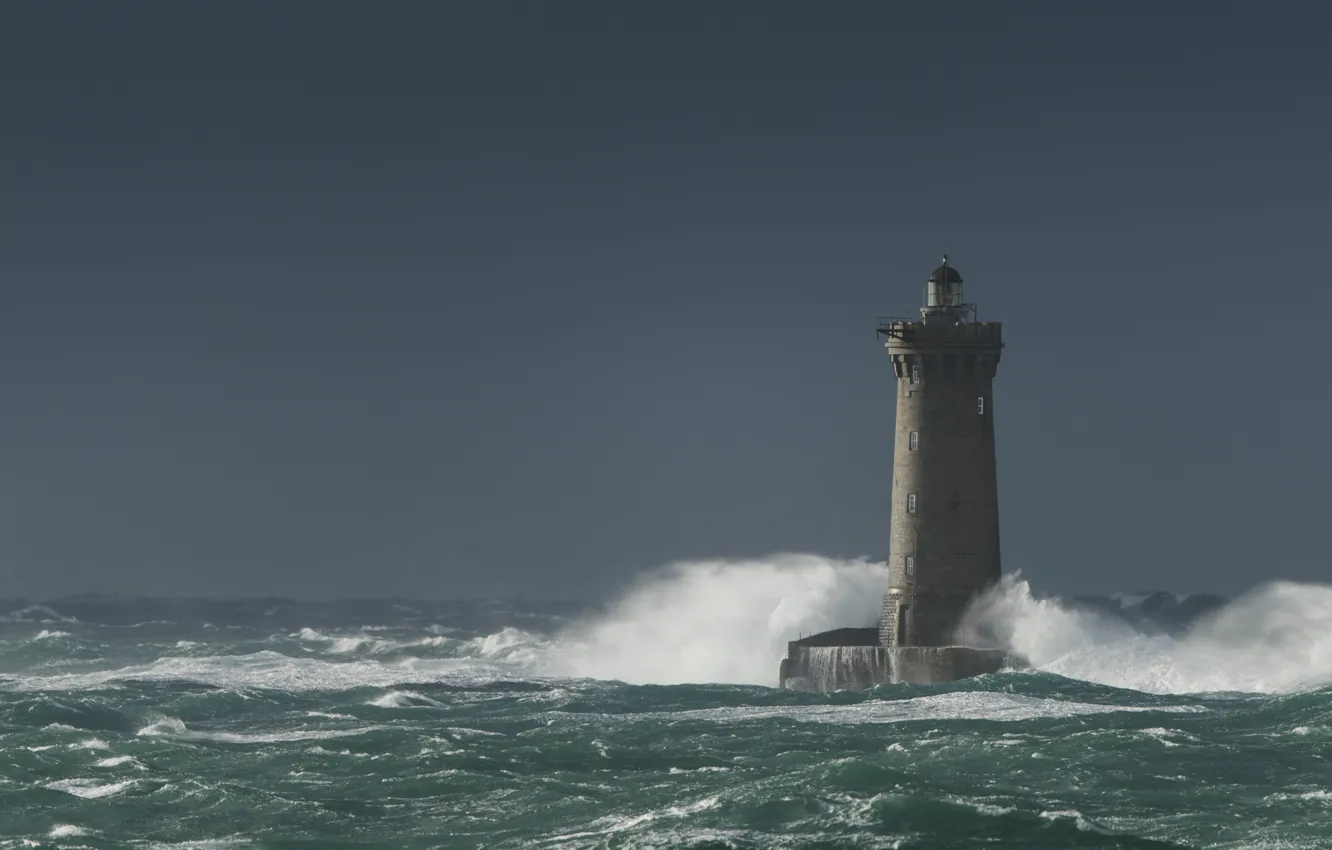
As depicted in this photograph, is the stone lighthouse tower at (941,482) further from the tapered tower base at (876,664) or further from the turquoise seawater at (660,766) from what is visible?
the turquoise seawater at (660,766)

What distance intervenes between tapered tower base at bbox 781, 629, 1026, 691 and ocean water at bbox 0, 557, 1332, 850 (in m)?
0.63

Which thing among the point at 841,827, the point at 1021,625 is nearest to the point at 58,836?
the point at 841,827

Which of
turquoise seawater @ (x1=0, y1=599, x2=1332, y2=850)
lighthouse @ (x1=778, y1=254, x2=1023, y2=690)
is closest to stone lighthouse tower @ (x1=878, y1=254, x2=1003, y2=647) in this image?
lighthouse @ (x1=778, y1=254, x2=1023, y2=690)

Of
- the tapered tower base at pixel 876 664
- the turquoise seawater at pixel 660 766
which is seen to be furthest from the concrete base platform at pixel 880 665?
the turquoise seawater at pixel 660 766

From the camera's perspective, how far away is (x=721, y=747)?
33.8m

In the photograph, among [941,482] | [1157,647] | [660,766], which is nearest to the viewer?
[660,766]

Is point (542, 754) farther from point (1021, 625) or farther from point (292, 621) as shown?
point (292, 621)

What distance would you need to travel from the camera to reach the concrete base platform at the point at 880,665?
44219 mm

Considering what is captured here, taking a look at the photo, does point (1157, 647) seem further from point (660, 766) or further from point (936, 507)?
point (660, 766)

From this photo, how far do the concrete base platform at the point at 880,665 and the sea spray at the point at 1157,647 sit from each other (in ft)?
2.65

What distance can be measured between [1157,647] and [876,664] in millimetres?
6853

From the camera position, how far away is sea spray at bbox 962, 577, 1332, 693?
45281mm

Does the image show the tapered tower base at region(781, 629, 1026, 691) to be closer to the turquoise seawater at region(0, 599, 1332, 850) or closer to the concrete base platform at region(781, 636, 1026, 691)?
the concrete base platform at region(781, 636, 1026, 691)

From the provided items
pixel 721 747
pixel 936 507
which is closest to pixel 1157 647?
pixel 936 507
